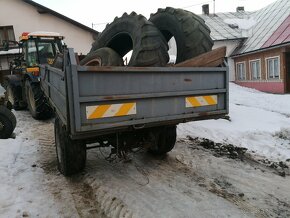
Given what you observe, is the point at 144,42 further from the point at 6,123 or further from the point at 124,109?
the point at 6,123

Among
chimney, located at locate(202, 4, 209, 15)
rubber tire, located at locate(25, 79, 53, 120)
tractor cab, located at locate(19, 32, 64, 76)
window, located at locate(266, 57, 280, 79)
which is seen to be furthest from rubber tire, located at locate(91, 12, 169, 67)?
chimney, located at locate(202, 4, 209, 15)

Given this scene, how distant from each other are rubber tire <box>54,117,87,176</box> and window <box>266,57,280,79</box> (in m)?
16.5

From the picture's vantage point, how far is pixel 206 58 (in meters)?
4.39

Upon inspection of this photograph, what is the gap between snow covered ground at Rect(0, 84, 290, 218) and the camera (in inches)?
147

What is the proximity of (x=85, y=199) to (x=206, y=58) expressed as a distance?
2.44 meters

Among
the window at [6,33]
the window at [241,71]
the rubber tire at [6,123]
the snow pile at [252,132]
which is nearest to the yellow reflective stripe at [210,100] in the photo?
the snow pile at [252,132]

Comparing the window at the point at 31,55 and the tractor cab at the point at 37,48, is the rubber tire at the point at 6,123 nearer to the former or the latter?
the tractor cab at the point at 37,48

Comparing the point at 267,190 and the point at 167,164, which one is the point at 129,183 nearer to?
the point at 167,164

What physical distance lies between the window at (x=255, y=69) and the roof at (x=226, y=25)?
3759 mm

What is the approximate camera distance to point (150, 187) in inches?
173

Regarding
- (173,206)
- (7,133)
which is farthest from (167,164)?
(7,133)

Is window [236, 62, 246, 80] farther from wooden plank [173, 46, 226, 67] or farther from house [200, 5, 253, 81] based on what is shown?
wooden plank [173, 46, 226, 67]

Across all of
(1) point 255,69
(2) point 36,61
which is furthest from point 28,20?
(1) point 255,69

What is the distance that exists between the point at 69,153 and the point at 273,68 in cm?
1733
